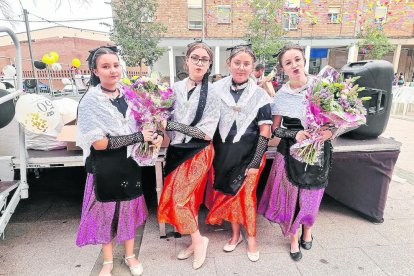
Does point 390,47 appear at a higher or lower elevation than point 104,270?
higher

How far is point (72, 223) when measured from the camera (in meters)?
3.08

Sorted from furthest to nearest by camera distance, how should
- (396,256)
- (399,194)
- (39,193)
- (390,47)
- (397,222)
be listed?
(390,47) → (39,193) → (399,194) → (397,222) → (396,256)

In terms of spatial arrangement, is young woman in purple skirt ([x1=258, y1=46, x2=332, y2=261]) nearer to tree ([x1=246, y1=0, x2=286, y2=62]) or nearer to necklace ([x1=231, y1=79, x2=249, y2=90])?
necklace ([x1=231, y1=79, x2=249, y2=90])

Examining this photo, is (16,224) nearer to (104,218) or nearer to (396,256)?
(104,218)

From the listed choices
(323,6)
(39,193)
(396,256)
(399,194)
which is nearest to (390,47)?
(323,6)

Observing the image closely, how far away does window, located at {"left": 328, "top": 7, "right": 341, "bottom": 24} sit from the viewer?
57.7ft

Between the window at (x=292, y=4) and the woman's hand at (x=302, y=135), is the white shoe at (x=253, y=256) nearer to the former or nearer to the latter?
the woman's hand at (x=302, y=135)

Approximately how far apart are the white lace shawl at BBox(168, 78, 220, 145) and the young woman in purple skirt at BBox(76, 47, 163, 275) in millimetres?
231

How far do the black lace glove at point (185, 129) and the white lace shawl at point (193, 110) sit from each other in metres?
0.04

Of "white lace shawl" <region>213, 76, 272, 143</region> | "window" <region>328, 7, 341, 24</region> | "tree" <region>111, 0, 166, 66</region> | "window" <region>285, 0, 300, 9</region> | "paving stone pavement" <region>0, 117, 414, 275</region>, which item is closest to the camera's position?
"white lace shawl" <region>213, 76, 272, 143</region>

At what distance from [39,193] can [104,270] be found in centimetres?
237

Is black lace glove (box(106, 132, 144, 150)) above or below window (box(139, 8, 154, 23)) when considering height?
below

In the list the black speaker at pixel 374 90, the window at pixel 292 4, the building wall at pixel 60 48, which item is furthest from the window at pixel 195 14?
the black speaker at pixel 374 90

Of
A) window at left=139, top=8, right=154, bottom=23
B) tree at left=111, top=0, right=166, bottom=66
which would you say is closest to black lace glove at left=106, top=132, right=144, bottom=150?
tree at left=111, top=0, right=166, bottom=66
